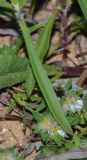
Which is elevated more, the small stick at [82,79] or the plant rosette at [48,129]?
the small stick at [82,79]

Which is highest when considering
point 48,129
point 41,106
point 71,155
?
point 41,106

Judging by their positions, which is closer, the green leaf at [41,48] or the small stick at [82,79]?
the green leaf at [41,48]

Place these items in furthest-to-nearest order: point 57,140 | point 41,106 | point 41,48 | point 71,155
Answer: point 41,48 < point 41,106 < point 57,140 < point 71,155

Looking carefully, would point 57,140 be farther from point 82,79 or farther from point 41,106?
point 82,79

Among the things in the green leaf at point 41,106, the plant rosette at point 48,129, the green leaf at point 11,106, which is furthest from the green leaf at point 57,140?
the green leaf at point 11,106

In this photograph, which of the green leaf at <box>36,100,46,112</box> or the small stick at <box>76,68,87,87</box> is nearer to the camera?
the green leaf at <box>36,100,46,112</box>

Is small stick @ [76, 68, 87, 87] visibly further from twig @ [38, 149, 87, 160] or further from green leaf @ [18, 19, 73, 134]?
twig @ [38, 149, 87, 160]

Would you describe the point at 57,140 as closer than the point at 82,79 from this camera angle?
Yes

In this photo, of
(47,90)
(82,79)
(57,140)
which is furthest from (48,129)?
(82,79)

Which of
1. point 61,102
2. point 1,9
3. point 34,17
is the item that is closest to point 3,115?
point 61,102

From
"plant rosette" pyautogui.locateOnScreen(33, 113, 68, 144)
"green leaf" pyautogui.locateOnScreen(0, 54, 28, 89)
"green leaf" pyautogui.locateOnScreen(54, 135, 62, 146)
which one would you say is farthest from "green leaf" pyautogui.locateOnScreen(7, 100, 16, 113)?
"green leaf" pyautogui.locateOnScreen(54, 135, 62, 146)

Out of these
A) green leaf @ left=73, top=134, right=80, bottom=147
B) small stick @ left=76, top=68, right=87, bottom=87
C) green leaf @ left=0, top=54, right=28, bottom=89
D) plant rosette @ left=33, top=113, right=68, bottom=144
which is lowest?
green leaf @ left=73, top=134, right=80, bottom=147

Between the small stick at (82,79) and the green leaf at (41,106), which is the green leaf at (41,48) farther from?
the small stick at (82,79)

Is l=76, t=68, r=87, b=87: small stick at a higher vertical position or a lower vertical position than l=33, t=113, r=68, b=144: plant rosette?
higher
